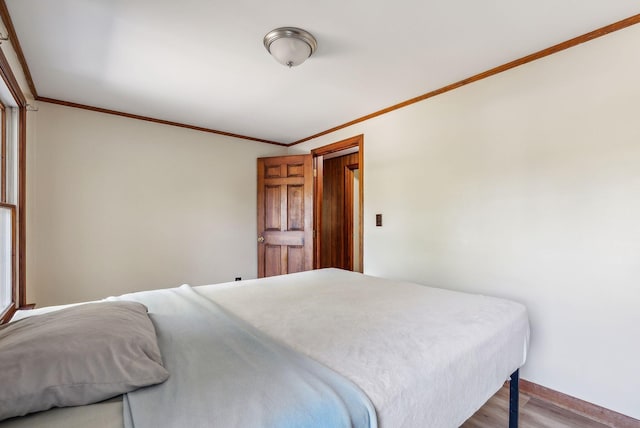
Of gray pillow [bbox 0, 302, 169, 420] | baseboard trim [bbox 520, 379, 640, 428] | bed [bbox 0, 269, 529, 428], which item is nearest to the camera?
gray pillow [bbox 0, 302, 169, 420]

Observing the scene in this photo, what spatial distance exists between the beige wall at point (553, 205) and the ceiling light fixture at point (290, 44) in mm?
1276

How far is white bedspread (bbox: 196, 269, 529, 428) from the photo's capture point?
2.85 ft

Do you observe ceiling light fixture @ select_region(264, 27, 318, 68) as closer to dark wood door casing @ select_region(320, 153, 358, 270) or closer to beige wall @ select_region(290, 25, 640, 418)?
beige wall @ select_region(290, 25, 640, 418)

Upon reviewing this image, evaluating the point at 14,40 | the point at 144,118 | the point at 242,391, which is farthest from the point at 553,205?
the point at 144,118

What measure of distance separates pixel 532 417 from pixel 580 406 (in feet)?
1.04

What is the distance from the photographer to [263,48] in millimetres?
1864

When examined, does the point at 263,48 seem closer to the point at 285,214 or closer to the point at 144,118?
the point at 144,118

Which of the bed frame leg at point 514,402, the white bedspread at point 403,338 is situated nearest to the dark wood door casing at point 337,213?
the white bedspread at point 403,338

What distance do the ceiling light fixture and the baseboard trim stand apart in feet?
8.50

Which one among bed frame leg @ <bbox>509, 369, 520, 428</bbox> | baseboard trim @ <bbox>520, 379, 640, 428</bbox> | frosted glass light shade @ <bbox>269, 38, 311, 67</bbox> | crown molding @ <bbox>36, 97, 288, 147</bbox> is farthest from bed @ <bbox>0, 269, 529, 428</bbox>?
crown molding @ <bbox>36, 97, 288, 147</bbox>

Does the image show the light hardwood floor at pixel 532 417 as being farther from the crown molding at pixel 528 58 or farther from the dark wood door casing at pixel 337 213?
the dark wood door casing at pixel 337 213

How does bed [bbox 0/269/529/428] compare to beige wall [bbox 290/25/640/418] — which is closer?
bed [bbox 0/269/529/428]

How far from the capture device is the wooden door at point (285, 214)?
3701 millimetres

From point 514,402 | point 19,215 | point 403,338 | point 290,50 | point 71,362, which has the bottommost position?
point 514,402
